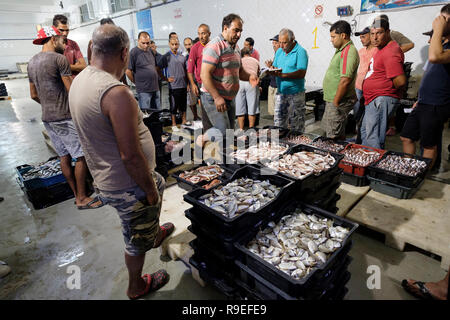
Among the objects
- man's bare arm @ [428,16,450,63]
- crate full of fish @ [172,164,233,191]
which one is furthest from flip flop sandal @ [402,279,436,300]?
man's bare arm @ [428,16,450,63]

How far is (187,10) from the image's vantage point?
37.2 ft

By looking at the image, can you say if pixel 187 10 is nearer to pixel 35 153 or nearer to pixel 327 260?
pixel 35 153

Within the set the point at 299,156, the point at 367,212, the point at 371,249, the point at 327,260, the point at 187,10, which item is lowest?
the point at 371,249

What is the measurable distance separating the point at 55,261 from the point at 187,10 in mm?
11836

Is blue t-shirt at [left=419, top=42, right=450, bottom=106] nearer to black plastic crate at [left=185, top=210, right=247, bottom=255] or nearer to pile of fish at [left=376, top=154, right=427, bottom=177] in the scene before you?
pile of fish at [left=376, top=154, right=427, bottom=177]

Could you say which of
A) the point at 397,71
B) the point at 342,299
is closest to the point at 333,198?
the point at 342,299

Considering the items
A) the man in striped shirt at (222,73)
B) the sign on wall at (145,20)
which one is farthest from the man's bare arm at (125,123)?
the sign on wall at (145,20)

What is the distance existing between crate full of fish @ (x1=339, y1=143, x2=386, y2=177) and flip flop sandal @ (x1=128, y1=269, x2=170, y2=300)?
2415 mm

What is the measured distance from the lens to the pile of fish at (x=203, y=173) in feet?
10.6

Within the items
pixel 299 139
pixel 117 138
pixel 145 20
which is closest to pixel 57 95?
pixel 117 138

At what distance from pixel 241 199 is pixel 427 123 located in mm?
2752

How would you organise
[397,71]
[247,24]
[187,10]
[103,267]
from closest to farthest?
[103,267] → [397,71] → [247,24] → [187,10]

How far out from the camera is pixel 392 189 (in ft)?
9.36

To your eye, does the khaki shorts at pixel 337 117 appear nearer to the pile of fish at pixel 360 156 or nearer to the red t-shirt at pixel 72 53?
the pile of fish at pixel 360 156
